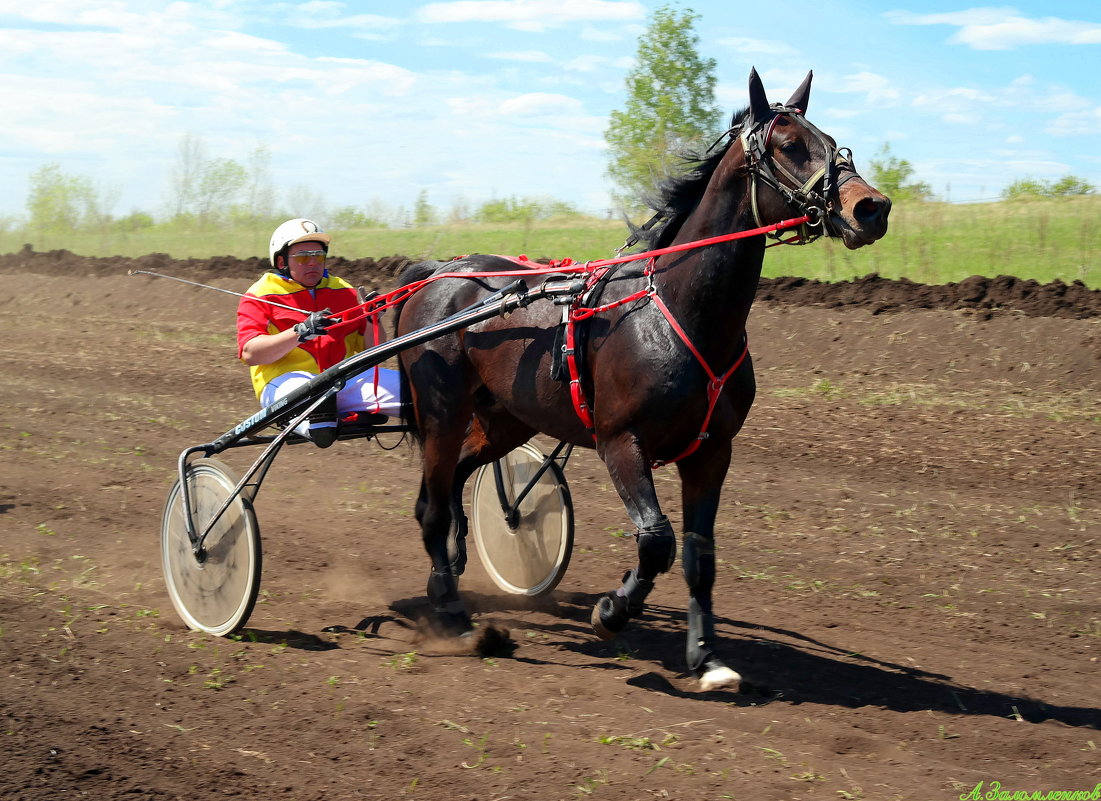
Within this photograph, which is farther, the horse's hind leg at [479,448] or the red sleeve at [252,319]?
the horse's hind leg at [479,448]

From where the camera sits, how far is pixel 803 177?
Answer: 4.41m

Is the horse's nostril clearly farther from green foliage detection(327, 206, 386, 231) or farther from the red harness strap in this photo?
green foliage detection(327, 206, 386, 231)

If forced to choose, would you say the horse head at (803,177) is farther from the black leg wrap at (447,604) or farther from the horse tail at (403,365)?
the black leg wrap at (447,604)

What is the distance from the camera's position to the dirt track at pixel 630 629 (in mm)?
3967

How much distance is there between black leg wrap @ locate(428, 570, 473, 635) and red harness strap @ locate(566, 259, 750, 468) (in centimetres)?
124

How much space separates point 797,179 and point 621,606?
200cm

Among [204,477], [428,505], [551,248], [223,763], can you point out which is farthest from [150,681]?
[551,248]

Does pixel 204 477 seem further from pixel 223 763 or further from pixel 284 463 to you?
pixel 284 463

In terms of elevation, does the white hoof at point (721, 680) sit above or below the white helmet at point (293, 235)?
below

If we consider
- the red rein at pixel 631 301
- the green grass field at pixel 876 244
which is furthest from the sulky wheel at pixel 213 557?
the green grass field at pixel 876 244

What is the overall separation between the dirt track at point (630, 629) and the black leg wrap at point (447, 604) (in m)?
0.22

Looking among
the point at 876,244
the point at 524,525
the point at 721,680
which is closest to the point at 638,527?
the point at 721,680

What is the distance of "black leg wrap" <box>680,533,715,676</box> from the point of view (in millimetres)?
4965

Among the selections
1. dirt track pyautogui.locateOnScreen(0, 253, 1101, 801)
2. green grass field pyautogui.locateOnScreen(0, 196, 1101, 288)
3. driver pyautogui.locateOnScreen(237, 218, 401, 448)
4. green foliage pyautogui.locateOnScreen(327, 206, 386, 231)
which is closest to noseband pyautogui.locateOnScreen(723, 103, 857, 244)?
dirt track pyautogui.locateOnScreen(0, 253, 1101, 801)
